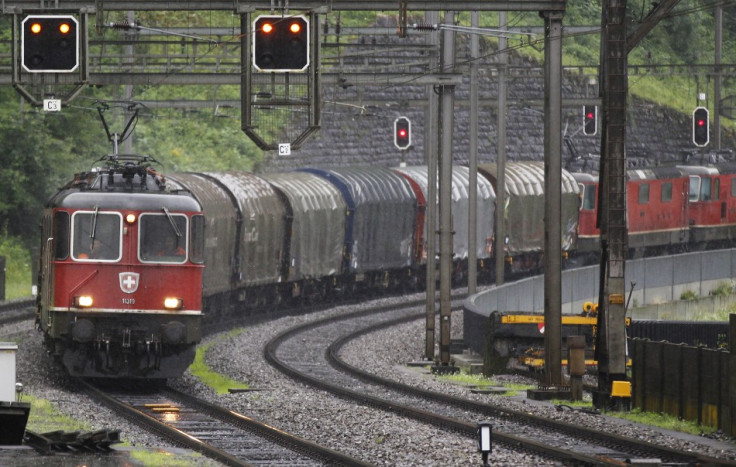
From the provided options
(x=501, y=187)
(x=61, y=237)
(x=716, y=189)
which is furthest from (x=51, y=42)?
(x=716, y=189)

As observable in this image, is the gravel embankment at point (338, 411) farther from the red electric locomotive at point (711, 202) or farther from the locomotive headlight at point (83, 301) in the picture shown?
the red electric locomotive at point (711, 202)

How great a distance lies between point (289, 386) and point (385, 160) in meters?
46.5

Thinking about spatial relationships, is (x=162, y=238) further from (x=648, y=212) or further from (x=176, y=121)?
(x=176, y=121)

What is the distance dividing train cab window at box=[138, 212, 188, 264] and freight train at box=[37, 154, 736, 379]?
2 cm

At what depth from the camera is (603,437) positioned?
17.0 meters

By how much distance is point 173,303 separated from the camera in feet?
75.0

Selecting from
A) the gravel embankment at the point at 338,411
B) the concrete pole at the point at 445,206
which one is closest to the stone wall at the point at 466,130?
the concrete pole at the point at 445,206

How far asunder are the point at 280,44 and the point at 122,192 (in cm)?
539

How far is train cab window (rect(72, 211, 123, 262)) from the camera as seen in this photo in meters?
22.8

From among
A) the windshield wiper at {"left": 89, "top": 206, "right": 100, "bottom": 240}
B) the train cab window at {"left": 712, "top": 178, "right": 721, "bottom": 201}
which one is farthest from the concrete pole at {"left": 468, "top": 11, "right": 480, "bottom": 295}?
the train cab window at {"left": 712, "top": 178, "right": 721, "bottom": 201}

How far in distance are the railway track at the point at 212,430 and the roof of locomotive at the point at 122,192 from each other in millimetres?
2614

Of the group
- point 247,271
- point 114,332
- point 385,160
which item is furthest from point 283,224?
point 385,160

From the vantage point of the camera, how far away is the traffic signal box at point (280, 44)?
1842 centimetres

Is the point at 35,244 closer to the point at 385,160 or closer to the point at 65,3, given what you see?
the point at 385,160
